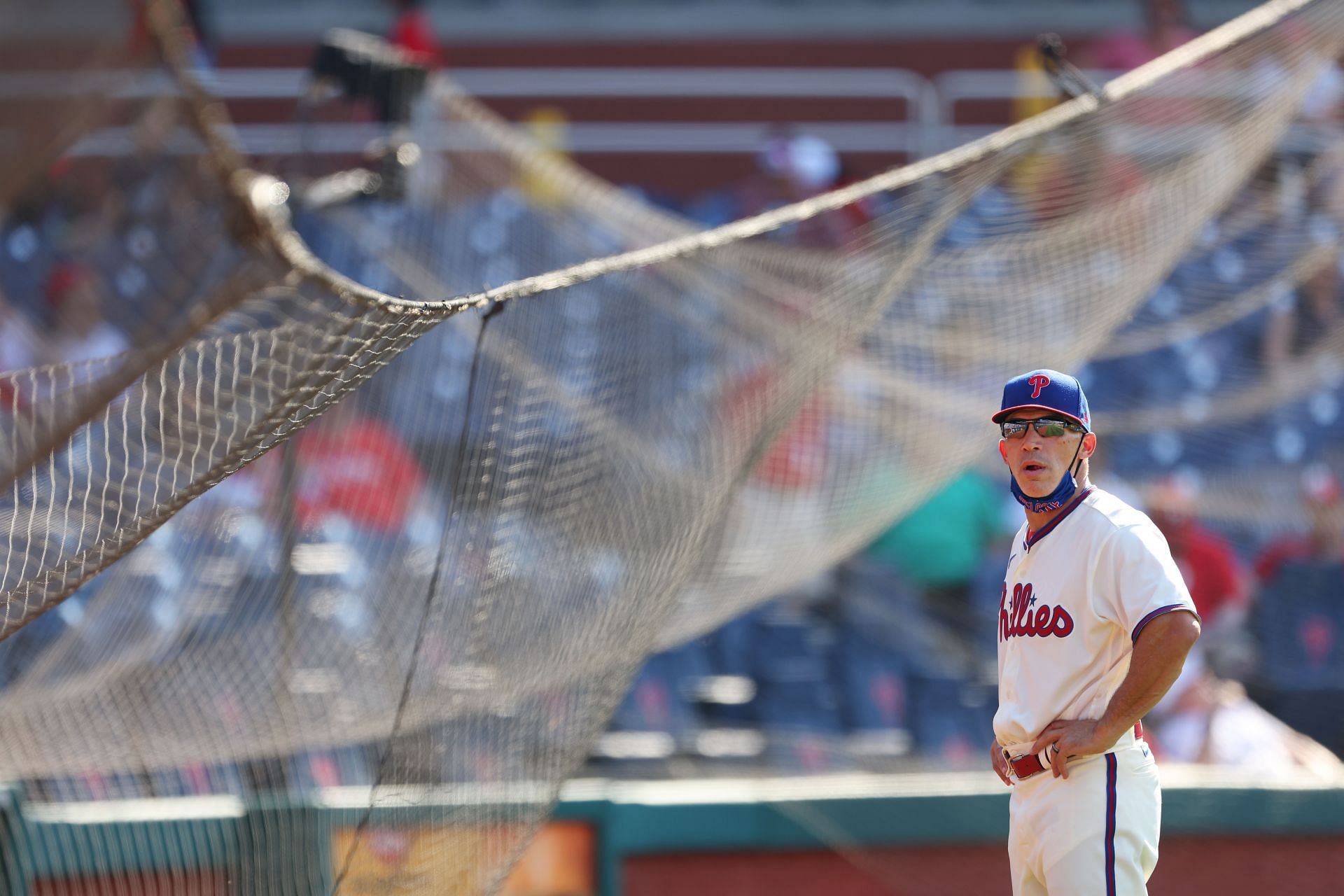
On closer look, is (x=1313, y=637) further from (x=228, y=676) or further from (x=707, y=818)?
(x=228, y=676)

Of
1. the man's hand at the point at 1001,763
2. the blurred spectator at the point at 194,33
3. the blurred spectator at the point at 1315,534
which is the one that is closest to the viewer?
the man's hand at the point at 1001,763

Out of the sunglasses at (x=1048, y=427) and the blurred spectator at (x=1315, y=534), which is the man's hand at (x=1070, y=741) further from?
the blurred spectator at (x=1315, y=534)

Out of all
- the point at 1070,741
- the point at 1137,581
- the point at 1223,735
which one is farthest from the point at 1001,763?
the point at 1223,735

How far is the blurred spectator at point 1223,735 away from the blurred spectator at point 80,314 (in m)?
4.41

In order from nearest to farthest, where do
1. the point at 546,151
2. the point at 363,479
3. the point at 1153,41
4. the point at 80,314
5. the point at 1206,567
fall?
the point at 363,479 → the point at 1206,567 → the point at 80,314 → the point at 546,151 → the point at 1153,41

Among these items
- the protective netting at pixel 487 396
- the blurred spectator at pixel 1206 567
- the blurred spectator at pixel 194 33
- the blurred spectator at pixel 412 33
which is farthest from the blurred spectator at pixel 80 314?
the blurred spectator at pixel 1206 567

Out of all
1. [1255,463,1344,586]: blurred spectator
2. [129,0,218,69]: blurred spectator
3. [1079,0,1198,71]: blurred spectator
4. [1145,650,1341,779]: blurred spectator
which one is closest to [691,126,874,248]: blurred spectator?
[1079,0,1198,71]: blurred spectator

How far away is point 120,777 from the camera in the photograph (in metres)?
4.79

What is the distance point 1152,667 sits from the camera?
2533 millimetres

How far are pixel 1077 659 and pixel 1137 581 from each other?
0.18 metres

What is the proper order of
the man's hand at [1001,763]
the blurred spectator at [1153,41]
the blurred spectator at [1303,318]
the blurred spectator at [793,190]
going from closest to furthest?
the man's hand at [1001,763] < the blurred spectator at [1303,318] < the blurred spectator at [793,190] < the blurred spectator at [1153,41]

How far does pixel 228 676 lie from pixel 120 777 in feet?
1.44

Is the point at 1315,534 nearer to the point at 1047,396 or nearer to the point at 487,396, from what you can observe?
the point at 487,396

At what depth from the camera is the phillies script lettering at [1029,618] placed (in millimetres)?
2715
